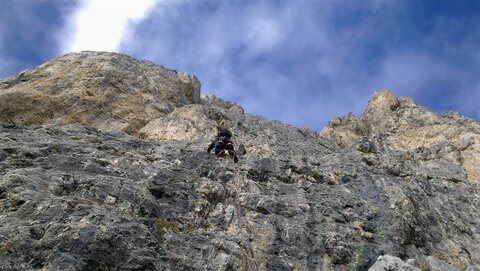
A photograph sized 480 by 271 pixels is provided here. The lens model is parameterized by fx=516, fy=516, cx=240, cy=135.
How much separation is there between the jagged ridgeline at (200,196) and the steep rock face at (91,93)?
99 mm

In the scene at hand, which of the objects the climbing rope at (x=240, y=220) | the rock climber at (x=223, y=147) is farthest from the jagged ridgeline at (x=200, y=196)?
the rock climber at (x=223, y=147)

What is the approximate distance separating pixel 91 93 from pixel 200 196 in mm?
13897

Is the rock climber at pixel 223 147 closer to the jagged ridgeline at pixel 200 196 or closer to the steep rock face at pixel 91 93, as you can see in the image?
the jagged ridgeline at pixel 200 196

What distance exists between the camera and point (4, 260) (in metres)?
11.6

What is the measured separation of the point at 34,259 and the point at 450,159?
2256 centimetres

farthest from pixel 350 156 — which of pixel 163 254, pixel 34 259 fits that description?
pixel 34 259

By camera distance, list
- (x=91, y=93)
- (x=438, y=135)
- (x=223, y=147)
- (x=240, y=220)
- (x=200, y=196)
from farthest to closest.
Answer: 1. (x=438, y=135)
2. (x=91, y=93)
3. (x=223, y=147)
4. (x=200, y=196)
5. (x=240, y=220)

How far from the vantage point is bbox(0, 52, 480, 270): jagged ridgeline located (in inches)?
518

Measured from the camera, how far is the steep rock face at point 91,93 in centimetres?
2714

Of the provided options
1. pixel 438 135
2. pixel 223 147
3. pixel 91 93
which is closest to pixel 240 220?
pixel 223 147

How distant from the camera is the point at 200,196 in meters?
17.1

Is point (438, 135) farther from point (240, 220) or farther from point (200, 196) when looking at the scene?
point (200, 196)

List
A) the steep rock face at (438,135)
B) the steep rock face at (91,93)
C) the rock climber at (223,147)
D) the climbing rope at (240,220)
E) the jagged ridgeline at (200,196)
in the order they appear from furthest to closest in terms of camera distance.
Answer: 1. the steep rock face at (438,135)
2. the steep rock face at (91,93)
3. the rock climber at (223,147)
4. the climbing rope at (240,220)
5. the jagged ridgeline at (200,196)

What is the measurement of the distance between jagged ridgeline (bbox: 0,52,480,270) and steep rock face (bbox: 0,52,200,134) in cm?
10
